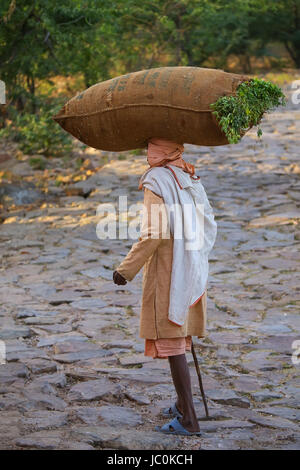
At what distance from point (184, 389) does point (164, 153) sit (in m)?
1.37

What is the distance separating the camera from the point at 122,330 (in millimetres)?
6422

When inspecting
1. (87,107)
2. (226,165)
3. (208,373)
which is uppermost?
(87,107)

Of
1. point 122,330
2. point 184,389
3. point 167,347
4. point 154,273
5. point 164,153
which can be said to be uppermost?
point 164,153

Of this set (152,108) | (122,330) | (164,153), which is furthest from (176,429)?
(122,330)

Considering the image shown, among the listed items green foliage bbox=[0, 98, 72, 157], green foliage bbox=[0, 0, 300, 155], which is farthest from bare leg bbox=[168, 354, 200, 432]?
green foliage bbox=[0, 98, 72, 157]

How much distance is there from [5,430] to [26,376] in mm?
A: 1073

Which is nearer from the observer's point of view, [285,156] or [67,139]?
[67,139]

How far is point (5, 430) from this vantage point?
426cm

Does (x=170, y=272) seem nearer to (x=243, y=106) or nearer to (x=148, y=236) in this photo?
(x=148, y=236)

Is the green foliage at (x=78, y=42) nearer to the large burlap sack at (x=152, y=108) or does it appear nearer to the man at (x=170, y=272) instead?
the large burlap sack at (x=152, y=108)

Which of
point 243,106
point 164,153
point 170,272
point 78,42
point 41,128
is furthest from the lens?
point 41,128

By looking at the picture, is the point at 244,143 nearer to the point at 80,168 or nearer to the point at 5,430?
the point at 80,168

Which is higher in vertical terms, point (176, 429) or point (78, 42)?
point (78, 42)

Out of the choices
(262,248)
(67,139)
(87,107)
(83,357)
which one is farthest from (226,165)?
(87,107)
